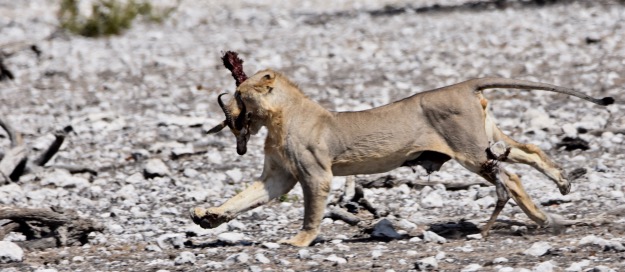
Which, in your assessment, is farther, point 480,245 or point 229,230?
point 229,230

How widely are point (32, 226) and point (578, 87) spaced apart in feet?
24.7

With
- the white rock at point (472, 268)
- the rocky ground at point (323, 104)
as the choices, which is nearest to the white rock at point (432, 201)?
the rocky ground at point (323, 104)

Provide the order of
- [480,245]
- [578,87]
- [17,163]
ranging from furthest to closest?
[578,87] → [17,163] → [480,245]

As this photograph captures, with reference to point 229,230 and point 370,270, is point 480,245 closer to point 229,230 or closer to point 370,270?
point 370,270

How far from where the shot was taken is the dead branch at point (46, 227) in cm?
827

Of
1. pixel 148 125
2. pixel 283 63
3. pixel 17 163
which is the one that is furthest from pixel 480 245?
pixel 283 63

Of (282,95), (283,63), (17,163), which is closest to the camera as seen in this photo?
(282,95)

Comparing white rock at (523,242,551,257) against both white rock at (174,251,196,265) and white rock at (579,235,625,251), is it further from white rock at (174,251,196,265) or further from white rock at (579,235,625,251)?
white rock at (174,251,196,265)

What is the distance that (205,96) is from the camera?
48.5 ft

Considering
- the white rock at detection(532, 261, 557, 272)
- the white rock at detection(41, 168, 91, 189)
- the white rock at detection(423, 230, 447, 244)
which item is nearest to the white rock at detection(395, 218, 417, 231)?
the white rock at detection(423, 230, 447, 244)

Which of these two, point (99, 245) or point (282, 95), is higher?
point (282, 95)

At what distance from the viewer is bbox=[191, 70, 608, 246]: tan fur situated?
26.5 feet

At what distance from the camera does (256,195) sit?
833 centimetres

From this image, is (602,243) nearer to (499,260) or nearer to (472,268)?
(499,260)
